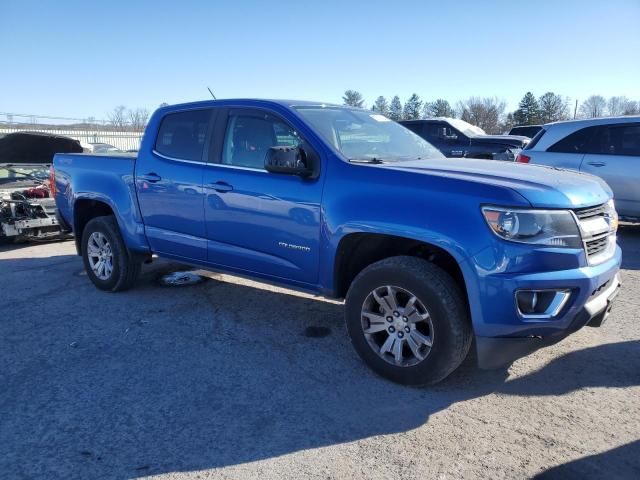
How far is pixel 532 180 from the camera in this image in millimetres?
3318

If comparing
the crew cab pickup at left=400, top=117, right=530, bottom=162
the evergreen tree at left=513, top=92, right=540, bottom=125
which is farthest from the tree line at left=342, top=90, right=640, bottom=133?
the crew cab pickup at left=400, top=117, right=530, bottom=162

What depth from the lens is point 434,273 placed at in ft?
11.0

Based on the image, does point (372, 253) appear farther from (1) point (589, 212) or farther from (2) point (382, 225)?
(1) point (589, 212)

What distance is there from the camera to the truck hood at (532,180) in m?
3.12

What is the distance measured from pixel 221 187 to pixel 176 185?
0.62m

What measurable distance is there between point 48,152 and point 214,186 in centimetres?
639

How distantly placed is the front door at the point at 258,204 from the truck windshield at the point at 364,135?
0.27m

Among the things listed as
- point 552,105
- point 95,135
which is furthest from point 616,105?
point 95,135

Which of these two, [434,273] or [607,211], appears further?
[607,211]

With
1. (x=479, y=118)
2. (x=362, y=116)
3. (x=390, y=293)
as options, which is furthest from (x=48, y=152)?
(x=479, y=118)

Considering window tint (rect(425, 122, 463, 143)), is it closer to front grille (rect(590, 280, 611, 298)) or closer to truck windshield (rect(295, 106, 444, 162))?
truck windshield (rect(295, 106, 444, 162))

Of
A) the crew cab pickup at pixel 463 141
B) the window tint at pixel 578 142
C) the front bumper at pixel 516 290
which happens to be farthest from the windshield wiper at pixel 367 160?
the crew cab pickup at pixel 463 141

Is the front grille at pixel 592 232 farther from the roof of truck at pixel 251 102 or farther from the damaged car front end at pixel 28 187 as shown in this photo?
the damaged car front end at pixel 28 187

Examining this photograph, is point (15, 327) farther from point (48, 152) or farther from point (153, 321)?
point (48, 152)
